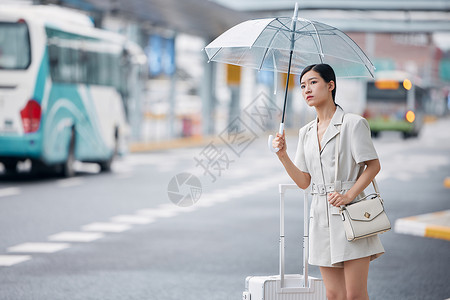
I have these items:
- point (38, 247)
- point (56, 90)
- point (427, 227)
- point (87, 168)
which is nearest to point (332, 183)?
point (38, 247)

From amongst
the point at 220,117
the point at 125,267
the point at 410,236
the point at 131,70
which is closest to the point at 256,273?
the point at 125,267

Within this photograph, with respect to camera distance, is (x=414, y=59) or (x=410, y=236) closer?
(x=410, y=236)

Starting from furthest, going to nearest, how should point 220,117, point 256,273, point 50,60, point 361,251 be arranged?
1. point 220,117
2. point 50,60
3. point 256,273
4. point 361,251

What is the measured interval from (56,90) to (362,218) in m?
14.4

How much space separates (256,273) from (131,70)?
1561 cm

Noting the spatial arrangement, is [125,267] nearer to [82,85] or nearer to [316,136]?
[316,136]

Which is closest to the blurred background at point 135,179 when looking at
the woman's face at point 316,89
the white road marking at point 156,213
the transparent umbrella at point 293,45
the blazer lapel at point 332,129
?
the white road marking at point 156,213

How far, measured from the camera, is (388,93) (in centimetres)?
4625

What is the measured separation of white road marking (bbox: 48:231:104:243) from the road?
12mm

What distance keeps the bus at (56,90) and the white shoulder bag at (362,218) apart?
43.6 feet

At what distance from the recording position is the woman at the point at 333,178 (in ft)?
15.4

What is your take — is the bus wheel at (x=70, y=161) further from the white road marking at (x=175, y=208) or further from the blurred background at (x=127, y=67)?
the white road marking at (x=175, y=208)

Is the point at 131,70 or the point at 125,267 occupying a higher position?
the point at 131,70

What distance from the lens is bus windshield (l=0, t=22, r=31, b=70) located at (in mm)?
17516
